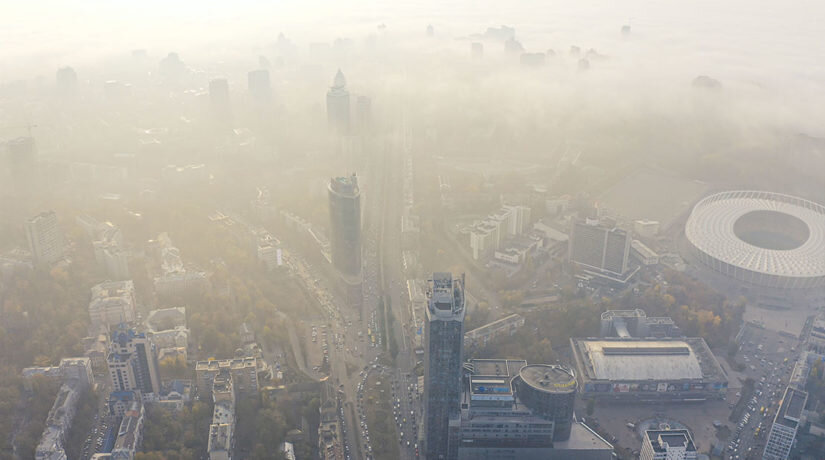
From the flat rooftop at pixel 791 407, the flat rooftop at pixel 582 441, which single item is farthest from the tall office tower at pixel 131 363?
the flat rooftop at pixel 791 407

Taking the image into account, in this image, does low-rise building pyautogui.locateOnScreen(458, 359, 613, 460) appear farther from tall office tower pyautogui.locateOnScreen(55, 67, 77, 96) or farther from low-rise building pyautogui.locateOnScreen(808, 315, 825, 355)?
tall office tower pyautogui.locateOnScreen(55, 67, 77, 96)

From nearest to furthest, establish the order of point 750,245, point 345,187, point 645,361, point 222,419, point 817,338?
point 222,419 < point 645,361 < point 817,338 < point 345,187 < point 750,245

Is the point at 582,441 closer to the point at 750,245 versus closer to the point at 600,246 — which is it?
the point at 600,246

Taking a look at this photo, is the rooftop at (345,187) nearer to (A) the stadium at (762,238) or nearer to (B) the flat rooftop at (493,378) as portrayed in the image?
(B) the flat rooftop at (493,378)

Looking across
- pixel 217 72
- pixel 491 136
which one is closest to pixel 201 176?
pixel 491 136

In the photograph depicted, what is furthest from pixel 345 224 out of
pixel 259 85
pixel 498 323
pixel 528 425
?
pixel 259 85

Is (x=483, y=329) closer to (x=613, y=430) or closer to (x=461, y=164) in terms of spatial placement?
(x=613, y=430)
